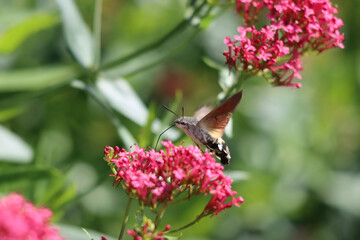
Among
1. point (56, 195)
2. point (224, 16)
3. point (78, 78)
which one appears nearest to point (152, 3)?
point (224, 16)

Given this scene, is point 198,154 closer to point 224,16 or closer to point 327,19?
point 327,19

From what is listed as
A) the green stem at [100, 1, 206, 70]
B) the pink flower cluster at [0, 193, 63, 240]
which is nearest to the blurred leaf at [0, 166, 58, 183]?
the green stem at [100, 1, 206, 70]

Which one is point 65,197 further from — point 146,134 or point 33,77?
point 33,77

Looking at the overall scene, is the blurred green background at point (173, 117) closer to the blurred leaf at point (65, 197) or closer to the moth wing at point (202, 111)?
the blurred leaf at point (65, 197)

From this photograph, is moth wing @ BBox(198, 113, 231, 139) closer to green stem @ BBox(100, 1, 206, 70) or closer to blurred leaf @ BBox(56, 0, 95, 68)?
green stem @ BBox(100, 1, 206, 70)

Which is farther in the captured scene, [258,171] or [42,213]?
[258,171]

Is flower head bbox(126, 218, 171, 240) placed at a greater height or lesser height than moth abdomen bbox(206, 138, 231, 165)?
lesser

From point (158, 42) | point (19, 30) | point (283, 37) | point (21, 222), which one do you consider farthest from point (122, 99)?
point (21, 222)
